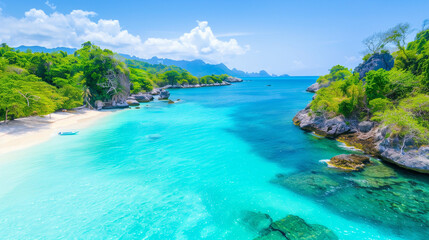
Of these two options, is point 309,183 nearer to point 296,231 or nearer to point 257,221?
point 296,231

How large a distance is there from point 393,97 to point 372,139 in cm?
795

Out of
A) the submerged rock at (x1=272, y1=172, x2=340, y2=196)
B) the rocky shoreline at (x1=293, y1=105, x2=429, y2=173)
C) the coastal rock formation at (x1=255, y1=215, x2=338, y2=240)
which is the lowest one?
the coastal rock formation at (x1=255, y1=215, x2=338, y2=240)

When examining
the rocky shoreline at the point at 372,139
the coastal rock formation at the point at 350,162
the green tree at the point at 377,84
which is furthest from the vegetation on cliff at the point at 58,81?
the green tree at the point at 377,84

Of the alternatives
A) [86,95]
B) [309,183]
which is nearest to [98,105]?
[86,95]

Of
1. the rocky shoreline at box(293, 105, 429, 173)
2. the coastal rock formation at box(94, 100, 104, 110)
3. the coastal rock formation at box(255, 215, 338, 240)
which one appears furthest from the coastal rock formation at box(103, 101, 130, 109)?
the coastal rock formation at box(255, 215, 338, 240)

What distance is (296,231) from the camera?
38.3ft

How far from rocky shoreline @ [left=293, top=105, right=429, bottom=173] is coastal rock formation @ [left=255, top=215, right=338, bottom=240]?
46.1 feet

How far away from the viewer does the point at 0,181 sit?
55.2 feet

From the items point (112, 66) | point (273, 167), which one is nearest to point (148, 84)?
point (112, 66)

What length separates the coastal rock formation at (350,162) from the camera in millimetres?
19203

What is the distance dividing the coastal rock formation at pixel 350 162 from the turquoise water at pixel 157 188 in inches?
59.6

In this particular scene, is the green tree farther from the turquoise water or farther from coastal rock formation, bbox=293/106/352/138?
the turquoise water

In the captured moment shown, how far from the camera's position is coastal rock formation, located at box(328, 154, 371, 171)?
19.2 m

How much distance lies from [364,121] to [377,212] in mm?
19143
